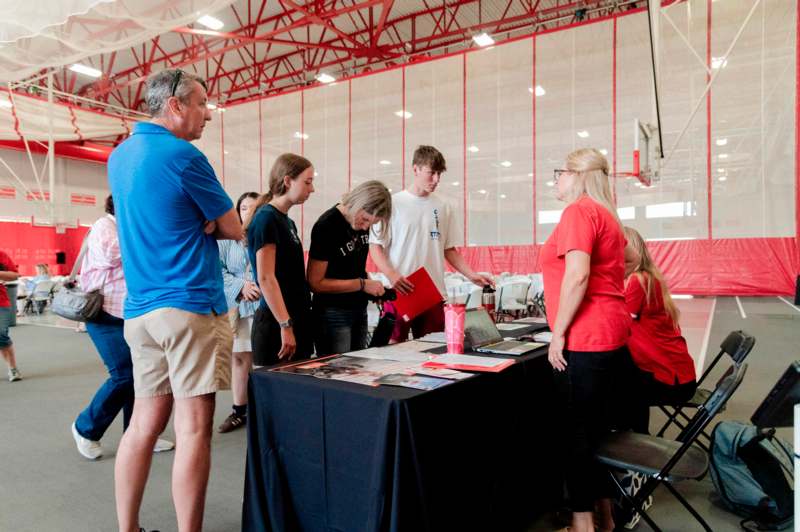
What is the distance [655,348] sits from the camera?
8.17 feet

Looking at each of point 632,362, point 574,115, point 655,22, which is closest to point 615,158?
point 574,115

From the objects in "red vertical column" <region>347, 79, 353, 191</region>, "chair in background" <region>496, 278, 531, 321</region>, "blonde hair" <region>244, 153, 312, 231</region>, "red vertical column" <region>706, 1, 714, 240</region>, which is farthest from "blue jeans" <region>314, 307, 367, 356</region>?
"red vertical column" <region>347, 79, 353, 191</region>

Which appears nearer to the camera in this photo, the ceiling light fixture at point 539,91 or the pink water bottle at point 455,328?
the pink water bottle at point 455,328

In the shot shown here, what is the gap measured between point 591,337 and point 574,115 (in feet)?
37.1

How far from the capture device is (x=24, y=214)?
1736 centimetres

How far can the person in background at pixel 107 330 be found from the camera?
268cm

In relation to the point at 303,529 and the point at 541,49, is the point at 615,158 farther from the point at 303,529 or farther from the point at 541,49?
the point at 303,529

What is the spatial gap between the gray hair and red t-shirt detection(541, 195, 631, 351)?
1.27 m

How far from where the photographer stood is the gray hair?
1604 mm

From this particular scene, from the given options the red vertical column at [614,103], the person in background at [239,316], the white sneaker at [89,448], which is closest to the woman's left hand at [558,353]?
the person in background at [239,316]

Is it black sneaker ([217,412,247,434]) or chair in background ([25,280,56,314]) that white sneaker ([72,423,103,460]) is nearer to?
black sneaker ([217,412,247,434])

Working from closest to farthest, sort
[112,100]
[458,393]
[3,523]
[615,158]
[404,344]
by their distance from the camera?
1. [458,393]
2. [3,523]
3. [404,344]
4. [615,158]
5. [112,100]

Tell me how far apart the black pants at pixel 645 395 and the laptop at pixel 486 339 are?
588 millimetres

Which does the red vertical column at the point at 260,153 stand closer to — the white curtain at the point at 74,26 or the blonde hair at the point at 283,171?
the white curtain at the point at 74,26
